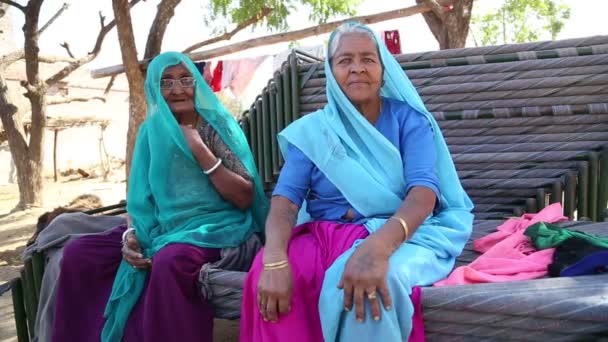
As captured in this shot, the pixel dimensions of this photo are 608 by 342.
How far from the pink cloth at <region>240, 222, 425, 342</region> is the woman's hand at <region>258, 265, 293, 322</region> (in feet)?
0.11

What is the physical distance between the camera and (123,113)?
64.9ft

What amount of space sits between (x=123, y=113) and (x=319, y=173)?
19.2 meters

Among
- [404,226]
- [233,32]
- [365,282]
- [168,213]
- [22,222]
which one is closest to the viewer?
[365,282]

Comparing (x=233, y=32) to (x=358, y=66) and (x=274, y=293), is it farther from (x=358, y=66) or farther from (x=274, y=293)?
(x=274, y=293)

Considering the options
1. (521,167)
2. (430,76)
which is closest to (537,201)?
(521,167)

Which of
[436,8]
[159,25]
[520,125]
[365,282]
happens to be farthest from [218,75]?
[365,282]

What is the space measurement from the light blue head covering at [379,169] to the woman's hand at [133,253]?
711mm

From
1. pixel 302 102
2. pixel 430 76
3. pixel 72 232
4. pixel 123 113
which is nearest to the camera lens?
pixel 72 232

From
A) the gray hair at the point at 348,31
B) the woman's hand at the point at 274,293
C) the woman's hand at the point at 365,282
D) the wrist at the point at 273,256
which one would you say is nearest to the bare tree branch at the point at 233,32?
the gray hair at the point at 348,31

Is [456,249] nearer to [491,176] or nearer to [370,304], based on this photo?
[370,304]

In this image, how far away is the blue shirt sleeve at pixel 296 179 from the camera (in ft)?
6.60

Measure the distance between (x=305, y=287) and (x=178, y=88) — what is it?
123cm

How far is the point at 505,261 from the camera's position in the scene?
1875 millimetres

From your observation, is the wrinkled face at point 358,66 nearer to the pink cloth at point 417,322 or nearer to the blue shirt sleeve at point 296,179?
the blue shirt sleeve at point 296,179
